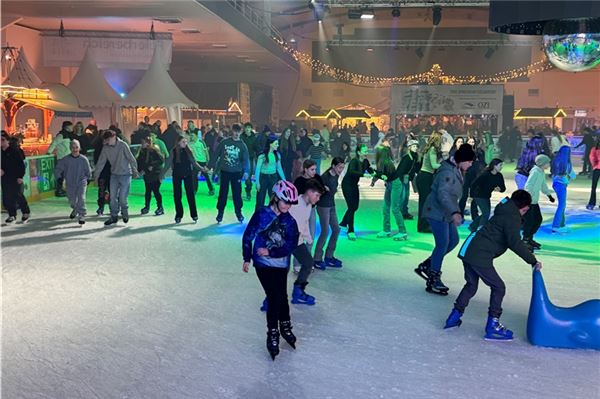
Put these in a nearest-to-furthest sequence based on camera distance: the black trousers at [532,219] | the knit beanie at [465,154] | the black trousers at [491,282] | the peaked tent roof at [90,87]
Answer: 1. the black trousers at [491,282]
2. the knit beanie at [465,154]
3. the black trousers at [532,219]
4. the peaked tent roof at [90,87]

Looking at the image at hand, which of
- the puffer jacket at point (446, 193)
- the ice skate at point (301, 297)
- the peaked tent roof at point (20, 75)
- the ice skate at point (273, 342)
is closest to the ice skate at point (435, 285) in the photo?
Answer: the puffer jacket at point (446, 193)

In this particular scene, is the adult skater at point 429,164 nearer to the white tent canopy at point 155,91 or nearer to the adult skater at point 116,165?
the adult skater at point 116,165

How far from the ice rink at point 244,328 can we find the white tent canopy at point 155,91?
10.2 meters

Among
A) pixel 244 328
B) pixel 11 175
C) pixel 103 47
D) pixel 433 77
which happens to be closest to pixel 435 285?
pixel 244 328

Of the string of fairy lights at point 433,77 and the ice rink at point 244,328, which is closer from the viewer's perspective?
the ice rink at point 244,328

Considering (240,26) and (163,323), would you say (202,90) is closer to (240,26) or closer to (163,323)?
(240,26)

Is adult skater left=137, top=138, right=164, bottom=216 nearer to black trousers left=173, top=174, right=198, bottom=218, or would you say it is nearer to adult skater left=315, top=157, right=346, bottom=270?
black trousers left=173, top=174, right=198, bottom=218

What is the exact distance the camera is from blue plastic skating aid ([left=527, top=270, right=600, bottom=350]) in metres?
4.90

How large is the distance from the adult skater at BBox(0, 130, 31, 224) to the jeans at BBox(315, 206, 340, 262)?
5.37 m

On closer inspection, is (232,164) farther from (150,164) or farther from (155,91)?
(155,91)

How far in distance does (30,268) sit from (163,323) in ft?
9.24

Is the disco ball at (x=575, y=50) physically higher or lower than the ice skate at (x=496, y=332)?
higher

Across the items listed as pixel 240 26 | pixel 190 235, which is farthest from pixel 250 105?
pixel 190 235

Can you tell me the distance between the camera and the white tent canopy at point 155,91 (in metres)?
18.9
